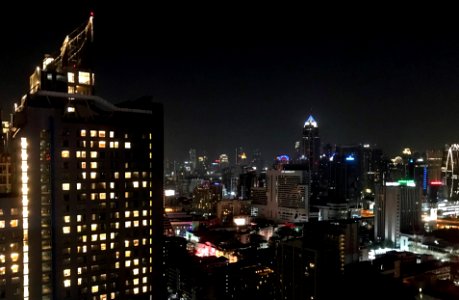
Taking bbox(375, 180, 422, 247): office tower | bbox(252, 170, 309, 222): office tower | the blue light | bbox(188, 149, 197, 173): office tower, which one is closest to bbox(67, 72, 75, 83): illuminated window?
bbox(375, 180, 422, 247): office tower

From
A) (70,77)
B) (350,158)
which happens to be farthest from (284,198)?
(70,77)

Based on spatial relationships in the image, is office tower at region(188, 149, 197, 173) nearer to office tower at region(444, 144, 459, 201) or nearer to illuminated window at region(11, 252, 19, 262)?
office tower at region(444, 144, 459, 201)

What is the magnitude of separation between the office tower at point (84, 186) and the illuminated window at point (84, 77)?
0.04 metres

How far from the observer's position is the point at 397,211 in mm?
40406

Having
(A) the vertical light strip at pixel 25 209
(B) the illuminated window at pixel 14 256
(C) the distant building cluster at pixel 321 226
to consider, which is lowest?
(C) the distant building cluster at pixel 321 226

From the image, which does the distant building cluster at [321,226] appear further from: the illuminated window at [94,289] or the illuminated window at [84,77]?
the illuminated window at [84,77]

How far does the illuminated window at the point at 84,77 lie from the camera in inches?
609

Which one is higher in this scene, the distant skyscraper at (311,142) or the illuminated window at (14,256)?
the distant skyscraper at (311,142)

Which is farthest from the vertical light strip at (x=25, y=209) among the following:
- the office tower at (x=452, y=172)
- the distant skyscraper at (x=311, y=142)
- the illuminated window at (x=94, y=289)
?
the distant skyscraper at (x=311, y=142)

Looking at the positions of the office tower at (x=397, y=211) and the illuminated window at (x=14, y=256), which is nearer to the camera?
the illuminated window at (x=14, y=256)

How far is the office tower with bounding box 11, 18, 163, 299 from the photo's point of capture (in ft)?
45.1

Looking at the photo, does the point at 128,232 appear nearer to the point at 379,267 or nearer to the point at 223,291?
the point at 223,291

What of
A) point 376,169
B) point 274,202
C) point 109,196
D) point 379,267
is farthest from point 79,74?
point 376,169

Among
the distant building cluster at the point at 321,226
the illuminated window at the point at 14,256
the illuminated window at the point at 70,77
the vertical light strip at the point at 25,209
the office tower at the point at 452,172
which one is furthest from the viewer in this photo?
the office tower at the point at 452,172
